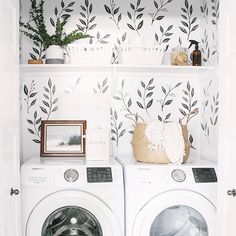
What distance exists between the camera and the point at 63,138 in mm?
3094

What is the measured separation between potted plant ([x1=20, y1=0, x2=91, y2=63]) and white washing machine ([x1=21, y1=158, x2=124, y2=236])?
0.96 m

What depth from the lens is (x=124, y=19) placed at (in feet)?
10.8

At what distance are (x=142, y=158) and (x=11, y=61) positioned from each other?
113 centimetres

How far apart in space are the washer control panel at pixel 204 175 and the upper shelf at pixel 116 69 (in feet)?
2.57

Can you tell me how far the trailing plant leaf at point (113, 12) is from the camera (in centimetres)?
329

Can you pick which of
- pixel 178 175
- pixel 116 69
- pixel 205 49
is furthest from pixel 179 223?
pixel 205 49

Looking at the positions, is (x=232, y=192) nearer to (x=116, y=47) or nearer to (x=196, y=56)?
(x=196, y=56)

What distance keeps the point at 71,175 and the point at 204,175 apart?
2.90ft

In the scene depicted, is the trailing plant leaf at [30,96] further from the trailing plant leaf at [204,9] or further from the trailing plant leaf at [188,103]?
the trailing plant leaf at [204,9]

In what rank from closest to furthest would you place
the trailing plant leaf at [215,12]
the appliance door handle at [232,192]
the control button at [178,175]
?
the appliance door handle at [232,192] < the control button at [178,175] < the trailing plant leaf at [215,12]

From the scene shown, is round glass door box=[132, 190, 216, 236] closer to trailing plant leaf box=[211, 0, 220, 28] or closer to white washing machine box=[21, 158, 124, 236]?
white washing machine box=[21, 158, 124, 236]

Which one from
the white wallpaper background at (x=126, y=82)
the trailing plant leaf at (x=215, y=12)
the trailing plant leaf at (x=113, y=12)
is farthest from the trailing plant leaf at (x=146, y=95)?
the trailing plant leaf at (x=215, y=12)

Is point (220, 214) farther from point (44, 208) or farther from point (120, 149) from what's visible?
point (120, 149)

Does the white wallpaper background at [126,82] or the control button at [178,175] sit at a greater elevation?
the white wallpaper background at [126,82]
